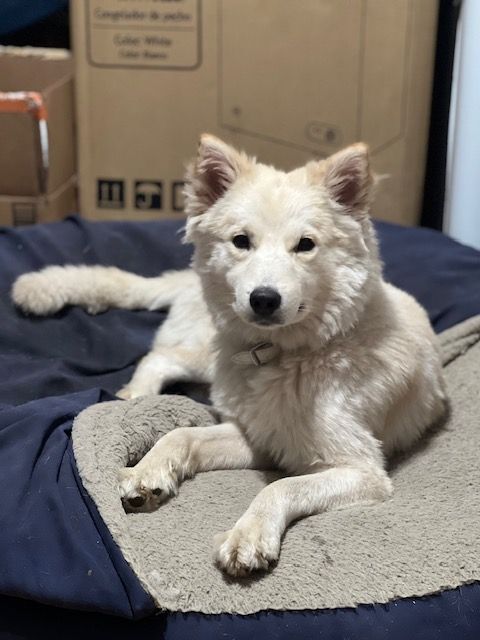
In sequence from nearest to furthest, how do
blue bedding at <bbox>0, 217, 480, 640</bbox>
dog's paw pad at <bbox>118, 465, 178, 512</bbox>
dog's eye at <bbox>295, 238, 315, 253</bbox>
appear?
blue bedding at <bbox>0, 217, 480, 640</bbox> < dog's paw pad at <bbox>118, 465, 178, 512</bbox> < dog's eye at <bbox>295, 238, 315, 253</bbox>

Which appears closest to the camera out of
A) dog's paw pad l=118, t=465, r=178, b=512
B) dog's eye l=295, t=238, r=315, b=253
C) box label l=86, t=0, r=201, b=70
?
dog's paw pad l=118, t=465, r=178, b=512

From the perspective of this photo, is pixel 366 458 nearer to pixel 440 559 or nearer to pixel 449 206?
pixel 440 559

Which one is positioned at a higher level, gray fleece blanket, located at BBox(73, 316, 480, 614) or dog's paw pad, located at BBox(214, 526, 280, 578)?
dog's paw pad, located at BBox(214, 526, 280, 578)

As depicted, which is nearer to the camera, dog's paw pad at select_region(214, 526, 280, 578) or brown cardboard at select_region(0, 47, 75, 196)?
dog's paw pad at select_region(214, 526, 280, 578)

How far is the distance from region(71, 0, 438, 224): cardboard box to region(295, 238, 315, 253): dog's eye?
1.79m

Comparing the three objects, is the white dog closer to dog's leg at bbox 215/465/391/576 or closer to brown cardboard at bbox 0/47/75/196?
dog's leg at bbox 215/465/391/576

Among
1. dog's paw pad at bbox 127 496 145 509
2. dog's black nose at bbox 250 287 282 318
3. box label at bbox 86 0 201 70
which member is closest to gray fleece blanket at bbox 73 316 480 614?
dog's paw pad at bbox 127 496 145 509

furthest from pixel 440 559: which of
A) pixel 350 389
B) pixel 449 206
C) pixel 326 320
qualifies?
pixel 449 206

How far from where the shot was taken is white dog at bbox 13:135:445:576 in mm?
1700

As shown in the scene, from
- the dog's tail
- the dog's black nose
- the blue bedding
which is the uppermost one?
the dog's black nose

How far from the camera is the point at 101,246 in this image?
9.77ft

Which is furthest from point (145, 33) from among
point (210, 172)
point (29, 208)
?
point (210, 172)

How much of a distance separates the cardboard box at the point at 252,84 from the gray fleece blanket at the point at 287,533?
71.6 inches

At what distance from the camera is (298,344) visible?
1.88 metres
